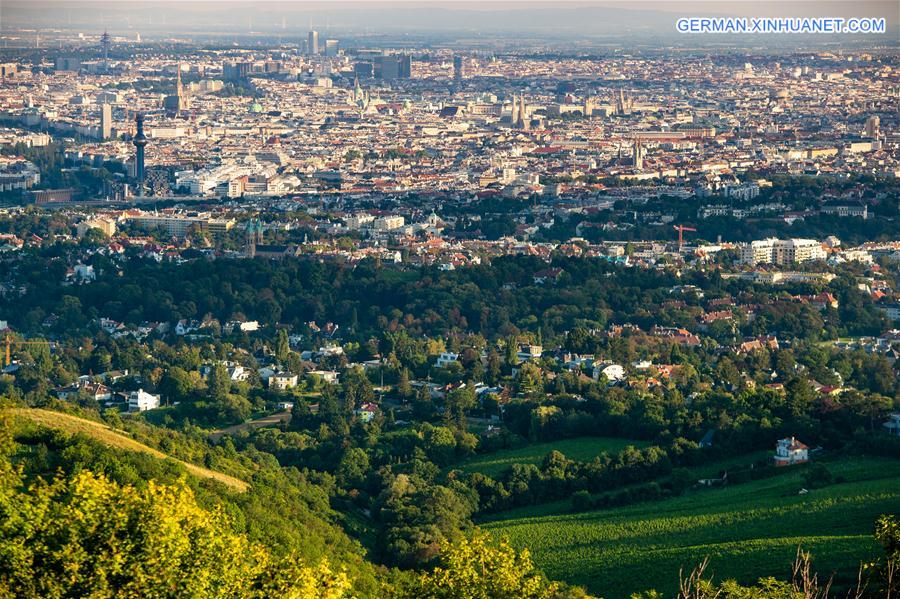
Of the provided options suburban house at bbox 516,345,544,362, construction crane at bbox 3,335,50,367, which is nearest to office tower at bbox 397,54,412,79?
construction crane at bbox 3,335,50,367

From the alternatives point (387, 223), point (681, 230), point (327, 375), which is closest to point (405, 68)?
point (387, 223)

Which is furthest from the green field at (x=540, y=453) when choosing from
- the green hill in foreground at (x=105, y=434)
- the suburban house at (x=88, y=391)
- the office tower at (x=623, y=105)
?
the office tower at (x=623, y=105)

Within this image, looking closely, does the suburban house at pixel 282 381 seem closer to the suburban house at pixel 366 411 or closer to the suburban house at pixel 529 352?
the suburban house at pixel 366 411

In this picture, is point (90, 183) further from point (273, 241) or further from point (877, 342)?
point (877, 342)

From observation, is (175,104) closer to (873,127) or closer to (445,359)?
(873,127)

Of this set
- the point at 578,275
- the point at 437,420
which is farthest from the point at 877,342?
the point at 437,420

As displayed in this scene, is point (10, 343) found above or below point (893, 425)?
below

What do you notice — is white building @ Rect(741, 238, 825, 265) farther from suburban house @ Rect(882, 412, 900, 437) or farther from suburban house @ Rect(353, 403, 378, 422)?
suburban house @ Rect(882, 412, 900, 437)
